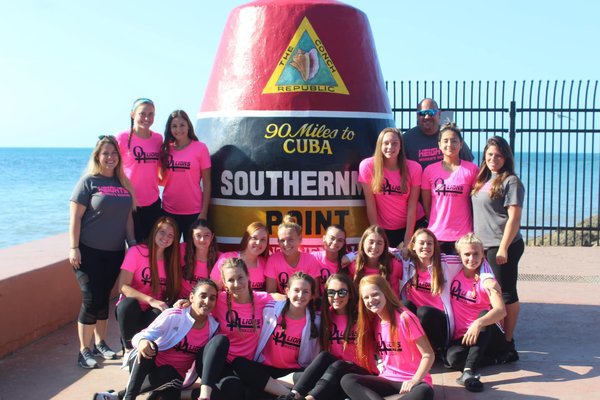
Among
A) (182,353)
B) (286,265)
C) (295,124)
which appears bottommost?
(182,353)

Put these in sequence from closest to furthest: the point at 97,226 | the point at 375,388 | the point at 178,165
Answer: the point at 375,388
the point at 97,226
the point at 178,165

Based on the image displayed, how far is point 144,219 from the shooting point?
6297mm

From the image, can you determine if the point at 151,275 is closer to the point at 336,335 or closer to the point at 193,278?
the point at 193,278

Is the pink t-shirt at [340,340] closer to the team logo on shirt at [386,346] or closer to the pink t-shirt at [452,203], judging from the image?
the team logo on shirt at [386,346]

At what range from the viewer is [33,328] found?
6.57 metres

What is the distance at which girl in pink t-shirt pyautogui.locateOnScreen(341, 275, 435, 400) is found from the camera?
4738 millimetres

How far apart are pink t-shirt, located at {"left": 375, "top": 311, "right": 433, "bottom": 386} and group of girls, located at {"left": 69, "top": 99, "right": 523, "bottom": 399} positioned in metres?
0.01

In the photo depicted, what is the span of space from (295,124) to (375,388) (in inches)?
92.8

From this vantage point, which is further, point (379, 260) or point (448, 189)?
point (448, 189)

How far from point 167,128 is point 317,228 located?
149cm

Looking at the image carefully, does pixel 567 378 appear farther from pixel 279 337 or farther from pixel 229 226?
pixel 229 226

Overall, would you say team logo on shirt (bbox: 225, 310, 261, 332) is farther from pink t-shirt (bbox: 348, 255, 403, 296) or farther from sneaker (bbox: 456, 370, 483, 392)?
sneaker (bbox: 456, 370, 483, 392)

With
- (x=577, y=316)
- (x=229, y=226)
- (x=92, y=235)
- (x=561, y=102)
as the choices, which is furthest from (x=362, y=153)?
(x=561, y=102)

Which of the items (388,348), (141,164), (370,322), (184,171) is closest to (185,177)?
(184,171)
